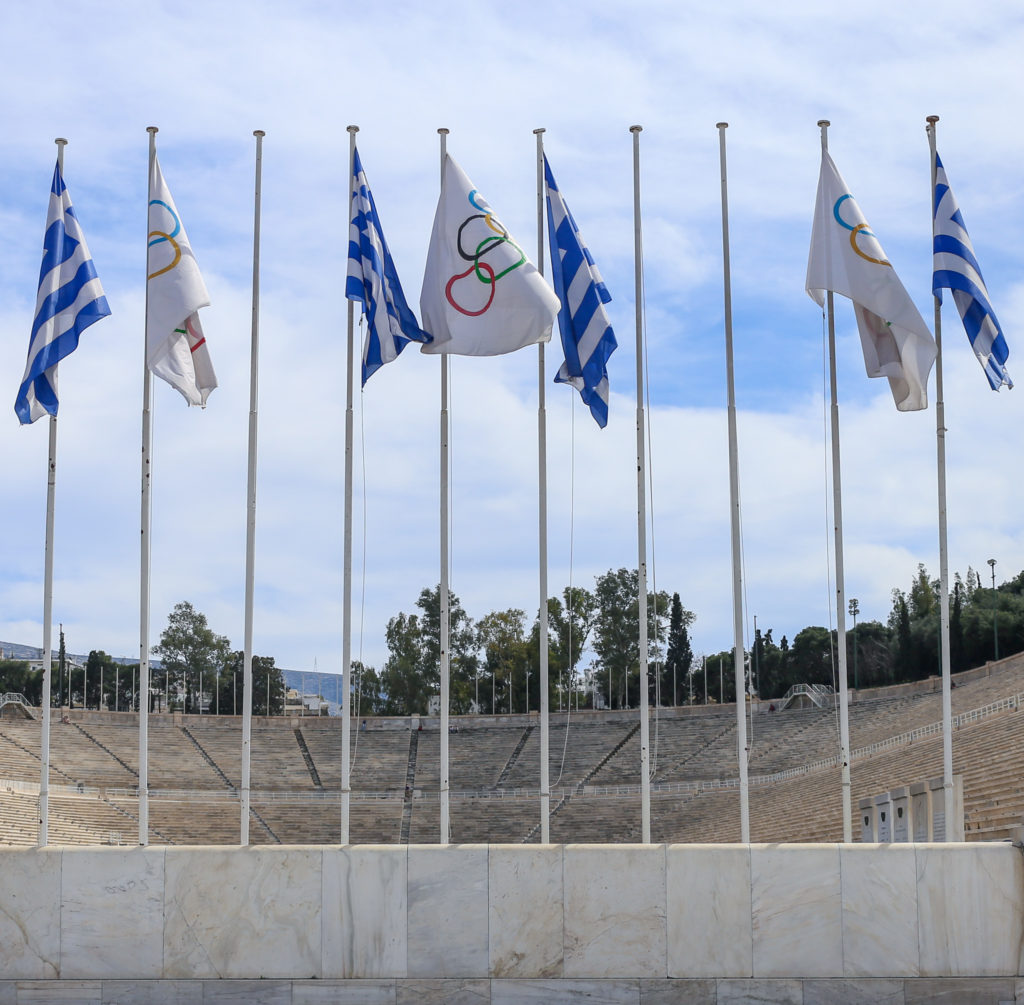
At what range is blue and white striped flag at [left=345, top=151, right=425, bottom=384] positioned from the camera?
1634cm

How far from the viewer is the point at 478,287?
1625cm

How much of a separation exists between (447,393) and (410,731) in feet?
141

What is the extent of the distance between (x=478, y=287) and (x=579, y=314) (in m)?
1.27

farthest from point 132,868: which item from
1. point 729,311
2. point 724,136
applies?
point 724,136

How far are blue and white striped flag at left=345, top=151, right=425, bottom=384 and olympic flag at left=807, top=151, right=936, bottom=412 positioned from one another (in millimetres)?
4695

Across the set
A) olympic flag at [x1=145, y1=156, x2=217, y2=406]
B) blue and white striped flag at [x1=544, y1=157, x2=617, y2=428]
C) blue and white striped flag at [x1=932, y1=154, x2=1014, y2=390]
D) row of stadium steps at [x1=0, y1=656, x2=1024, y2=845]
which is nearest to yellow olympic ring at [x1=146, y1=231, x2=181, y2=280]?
olympic flag at [x1=145, y1=156, x2=217, y2=406]

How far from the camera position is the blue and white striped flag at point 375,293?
1634 cm

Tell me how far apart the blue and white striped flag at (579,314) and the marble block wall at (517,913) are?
5.29 meters

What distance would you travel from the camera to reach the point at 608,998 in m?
15.0

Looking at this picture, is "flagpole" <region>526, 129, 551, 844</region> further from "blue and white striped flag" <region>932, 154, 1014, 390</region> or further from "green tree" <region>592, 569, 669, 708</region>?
"green tree" <region>592, 569, 669, 708</region>

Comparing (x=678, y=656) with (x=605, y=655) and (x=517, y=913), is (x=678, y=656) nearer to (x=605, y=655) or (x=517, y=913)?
(x=605, y=655)

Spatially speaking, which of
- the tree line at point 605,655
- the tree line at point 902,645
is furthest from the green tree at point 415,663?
the tree line at point 902,645

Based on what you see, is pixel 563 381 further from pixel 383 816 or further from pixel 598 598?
pixel 598 598

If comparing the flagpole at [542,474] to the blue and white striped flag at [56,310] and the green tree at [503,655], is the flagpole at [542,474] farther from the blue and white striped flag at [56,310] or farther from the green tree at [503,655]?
the green tree at [503,655]
